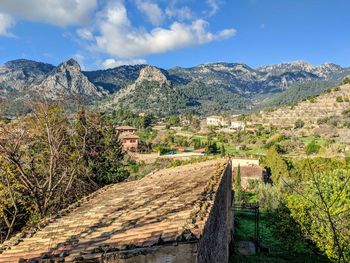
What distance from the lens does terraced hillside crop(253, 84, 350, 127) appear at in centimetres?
10381

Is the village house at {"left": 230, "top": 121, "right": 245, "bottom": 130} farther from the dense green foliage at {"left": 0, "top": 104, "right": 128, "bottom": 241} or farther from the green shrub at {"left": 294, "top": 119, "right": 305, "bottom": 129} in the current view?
the dense green foliage at {"left": 0, "top": 104, "right": 128, "bottom": 241}

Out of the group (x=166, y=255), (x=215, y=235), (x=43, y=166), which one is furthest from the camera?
(x=43, y=166)

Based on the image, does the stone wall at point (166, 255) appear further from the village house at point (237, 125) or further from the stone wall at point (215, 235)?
the village house at point (237, 125)

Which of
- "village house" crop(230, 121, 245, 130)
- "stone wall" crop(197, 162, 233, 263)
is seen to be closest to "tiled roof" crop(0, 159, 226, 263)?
"stone wall" crop(197, 162, 233, 263)

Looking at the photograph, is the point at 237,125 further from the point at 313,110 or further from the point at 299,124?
the point at 313,110

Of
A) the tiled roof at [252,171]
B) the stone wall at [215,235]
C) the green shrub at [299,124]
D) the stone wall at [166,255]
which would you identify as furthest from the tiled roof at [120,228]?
the green shrub at [299,124]

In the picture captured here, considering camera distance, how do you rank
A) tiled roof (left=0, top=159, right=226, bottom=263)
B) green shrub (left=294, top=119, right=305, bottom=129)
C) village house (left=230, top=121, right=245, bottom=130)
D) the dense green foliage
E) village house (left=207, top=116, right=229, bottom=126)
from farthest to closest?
1. village house (left=207, top=116, right=229, bottom=126)
2. village house (left=230, top=121, right=245, bottom=130)
3. green shrub (left=294, top=119, right=305, bottom=129)
4. the dense green foliage
5. tiled roof (left=0, top=159, right=226, bottom=263)

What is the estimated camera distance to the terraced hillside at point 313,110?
103812mm

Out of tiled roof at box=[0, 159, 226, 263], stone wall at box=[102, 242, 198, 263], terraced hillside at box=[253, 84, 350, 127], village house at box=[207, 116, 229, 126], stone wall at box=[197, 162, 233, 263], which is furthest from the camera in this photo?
village house at box=[207, 116, 229, 126]

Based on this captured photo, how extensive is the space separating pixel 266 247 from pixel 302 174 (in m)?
24.1

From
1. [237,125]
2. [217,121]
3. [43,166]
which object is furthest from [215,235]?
[217,121]

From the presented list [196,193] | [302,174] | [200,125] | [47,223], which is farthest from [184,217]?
[200,125]

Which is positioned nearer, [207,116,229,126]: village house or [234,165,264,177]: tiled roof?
[234,165,264,177]: tiled roof

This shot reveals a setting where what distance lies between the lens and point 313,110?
4299 inches
